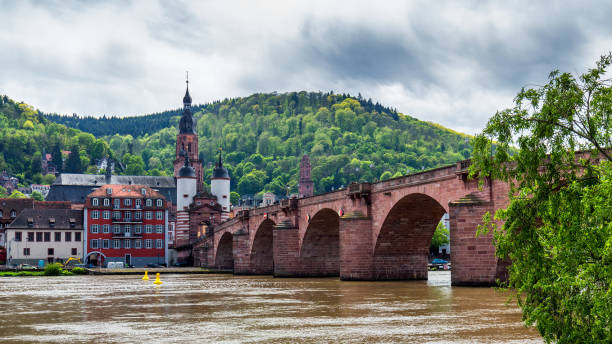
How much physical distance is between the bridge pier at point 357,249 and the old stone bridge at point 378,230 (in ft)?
0.23

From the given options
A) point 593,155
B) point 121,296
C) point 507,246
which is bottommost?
point 121,296

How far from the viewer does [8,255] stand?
392 ft

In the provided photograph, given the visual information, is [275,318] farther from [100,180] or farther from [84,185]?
[100,180]

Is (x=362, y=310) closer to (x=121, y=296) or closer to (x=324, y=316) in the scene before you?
(x=324, y=316)

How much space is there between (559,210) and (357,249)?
40457mm

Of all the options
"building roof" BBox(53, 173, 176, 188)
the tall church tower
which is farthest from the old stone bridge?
the tall church tower

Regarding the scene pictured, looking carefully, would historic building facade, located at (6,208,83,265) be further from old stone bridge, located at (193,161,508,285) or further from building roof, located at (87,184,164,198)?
old stone bridge, located at (193,161,508,285)

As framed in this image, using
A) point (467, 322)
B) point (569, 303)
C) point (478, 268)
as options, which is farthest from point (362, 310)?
point (569, 303)

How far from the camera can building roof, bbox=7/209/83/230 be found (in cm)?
12250

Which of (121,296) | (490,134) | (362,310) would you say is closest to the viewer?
(490,134)

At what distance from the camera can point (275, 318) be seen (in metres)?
29.5

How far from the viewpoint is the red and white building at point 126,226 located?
12888cm

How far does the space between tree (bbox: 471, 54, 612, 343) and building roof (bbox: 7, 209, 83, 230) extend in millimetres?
113710

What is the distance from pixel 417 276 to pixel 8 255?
264 ft
